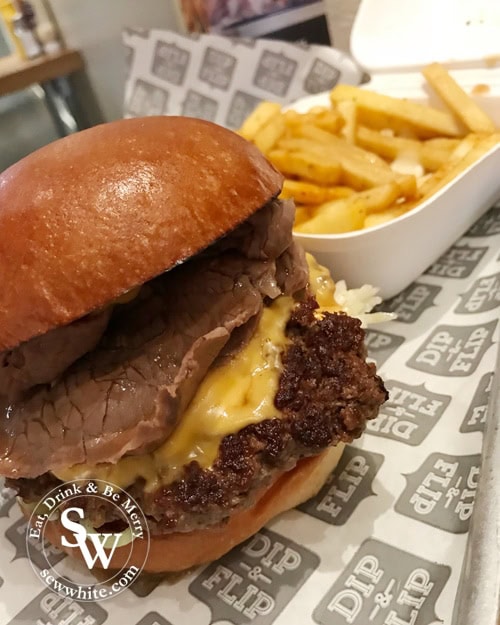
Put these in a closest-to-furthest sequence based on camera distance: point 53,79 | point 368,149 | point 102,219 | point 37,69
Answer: point 102,219, point 368,149, point 37,69, point 53,79

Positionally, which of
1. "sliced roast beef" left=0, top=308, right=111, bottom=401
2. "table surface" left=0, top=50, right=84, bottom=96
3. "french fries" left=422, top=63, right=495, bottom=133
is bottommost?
"french fries" left=422, top=63, right=495, bottom=133

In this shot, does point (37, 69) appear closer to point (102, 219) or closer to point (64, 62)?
point (64, 62)

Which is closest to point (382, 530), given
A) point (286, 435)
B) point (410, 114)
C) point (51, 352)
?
point (286, 435)

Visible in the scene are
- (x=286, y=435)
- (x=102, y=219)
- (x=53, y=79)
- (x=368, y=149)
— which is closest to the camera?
(x=102, y=219)

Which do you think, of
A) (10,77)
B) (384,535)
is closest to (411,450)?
(384,535)

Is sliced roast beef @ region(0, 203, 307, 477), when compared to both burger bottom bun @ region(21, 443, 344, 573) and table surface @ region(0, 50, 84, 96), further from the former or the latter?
table surface @ region(0, 50, 84, 96)

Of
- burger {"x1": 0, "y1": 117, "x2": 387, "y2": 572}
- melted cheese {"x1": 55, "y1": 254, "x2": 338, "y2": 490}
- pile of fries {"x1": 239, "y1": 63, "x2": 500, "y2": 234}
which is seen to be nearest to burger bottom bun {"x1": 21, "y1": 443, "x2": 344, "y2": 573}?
burger {"x1": 0, "y1": 117, "x2": 387, "y2": 572}
